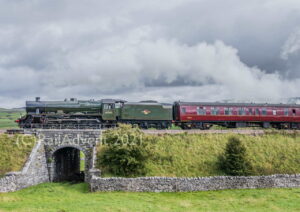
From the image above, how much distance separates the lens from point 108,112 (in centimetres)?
3297

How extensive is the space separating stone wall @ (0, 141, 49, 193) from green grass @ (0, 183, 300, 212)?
0.88m

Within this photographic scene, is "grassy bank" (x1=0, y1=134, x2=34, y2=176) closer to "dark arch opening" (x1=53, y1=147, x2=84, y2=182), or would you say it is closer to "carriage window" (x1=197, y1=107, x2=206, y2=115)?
"dark arch opening" (x1=53, y1=147, x2=84, y2=182)

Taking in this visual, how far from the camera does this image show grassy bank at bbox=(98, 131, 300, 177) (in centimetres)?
2509

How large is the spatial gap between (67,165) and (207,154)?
1702 cm

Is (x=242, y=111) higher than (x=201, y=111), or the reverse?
(x=201, y=111)

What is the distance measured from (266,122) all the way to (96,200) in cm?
2650

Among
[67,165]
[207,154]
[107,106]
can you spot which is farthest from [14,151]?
[207,154]

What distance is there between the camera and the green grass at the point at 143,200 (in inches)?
714

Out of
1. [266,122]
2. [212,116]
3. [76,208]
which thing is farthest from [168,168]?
[266,122]

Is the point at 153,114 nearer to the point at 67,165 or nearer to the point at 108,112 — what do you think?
the point at 108,112

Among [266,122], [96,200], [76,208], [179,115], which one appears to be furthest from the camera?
[266,122]

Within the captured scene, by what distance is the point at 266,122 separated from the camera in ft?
121

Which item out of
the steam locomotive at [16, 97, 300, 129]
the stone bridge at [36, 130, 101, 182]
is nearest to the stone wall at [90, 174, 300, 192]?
the stone bridge at [36, 130, 101, 182]

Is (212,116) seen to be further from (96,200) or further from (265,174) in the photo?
(96,200)
